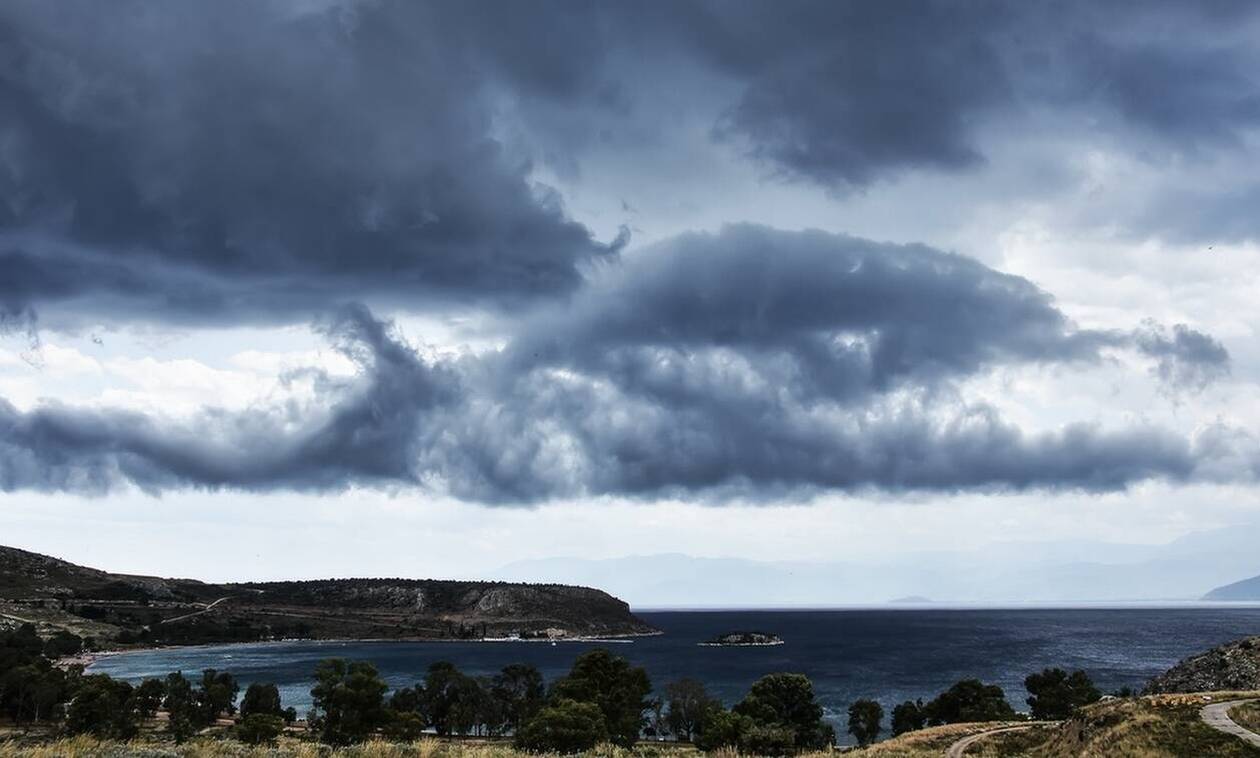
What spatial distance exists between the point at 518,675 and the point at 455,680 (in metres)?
12.3

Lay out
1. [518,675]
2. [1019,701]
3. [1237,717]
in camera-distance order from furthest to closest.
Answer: [1019,701], [518,675], [1237,717]

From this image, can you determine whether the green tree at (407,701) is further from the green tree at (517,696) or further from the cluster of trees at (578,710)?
the green tree at (517,696)

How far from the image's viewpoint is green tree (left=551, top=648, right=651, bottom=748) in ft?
328

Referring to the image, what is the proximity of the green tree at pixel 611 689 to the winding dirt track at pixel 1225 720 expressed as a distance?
63.5m

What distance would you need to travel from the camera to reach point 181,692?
124750 mm

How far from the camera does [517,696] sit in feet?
447

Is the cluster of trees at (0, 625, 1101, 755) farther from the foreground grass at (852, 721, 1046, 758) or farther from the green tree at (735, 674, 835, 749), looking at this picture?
the foreground grass at (852, 721, 1046, 758)

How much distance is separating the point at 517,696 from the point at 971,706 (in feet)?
235

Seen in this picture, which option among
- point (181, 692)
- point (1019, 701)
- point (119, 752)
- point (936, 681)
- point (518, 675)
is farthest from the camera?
point (936, 681)

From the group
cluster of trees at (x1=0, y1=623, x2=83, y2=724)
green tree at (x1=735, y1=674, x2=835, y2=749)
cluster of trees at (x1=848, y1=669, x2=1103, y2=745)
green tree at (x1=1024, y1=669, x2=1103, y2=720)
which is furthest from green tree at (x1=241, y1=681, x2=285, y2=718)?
green tree at (x1=1024, y1=669, x2=1103, y2=720)

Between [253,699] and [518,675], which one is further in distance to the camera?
[518,675]

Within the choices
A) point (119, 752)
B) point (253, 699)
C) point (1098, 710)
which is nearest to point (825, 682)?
point (253, 699)

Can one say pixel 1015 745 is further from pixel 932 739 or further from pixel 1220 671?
pixel 1220 671

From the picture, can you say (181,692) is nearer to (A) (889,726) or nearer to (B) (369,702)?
(B) (369,702)
